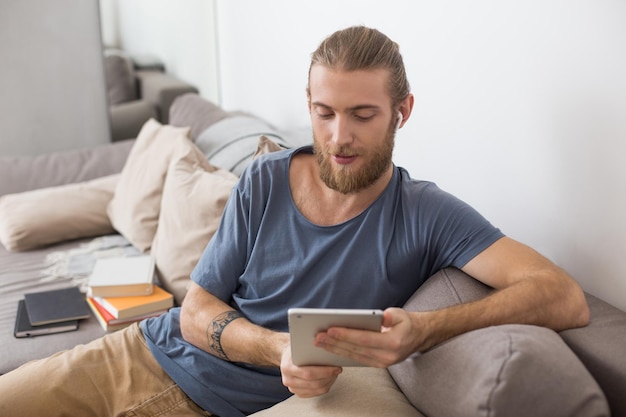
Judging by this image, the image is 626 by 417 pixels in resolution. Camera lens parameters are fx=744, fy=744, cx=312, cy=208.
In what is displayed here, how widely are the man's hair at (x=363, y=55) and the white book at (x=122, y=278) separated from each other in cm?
96

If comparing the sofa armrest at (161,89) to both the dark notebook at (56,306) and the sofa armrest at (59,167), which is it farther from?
the dark notebook at (56,306)

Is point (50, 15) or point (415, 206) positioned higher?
point (50, 15)

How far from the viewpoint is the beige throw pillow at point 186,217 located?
84.9 inches

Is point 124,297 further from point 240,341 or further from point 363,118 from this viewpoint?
point 363,118

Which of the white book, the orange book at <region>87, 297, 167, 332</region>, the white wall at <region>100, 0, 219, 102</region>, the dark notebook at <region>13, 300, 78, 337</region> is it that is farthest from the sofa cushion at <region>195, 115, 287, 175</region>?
the white wall at <region>100, 0, 219, 102</region>

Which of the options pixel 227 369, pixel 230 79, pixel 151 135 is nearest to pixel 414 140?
pixel 227 369

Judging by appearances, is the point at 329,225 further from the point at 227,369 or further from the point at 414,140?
the point at 414,140

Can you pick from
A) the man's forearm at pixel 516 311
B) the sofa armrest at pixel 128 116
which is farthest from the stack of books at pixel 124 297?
the sofa armrest at pixel 128 116

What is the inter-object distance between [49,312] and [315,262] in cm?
97

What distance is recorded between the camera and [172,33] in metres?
3.88

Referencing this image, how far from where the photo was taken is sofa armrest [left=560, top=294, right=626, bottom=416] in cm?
123

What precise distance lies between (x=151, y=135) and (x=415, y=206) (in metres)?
1.57

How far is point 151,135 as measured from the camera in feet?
9.43

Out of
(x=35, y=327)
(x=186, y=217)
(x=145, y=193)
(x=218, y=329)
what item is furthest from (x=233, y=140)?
(x=218, y=329)
